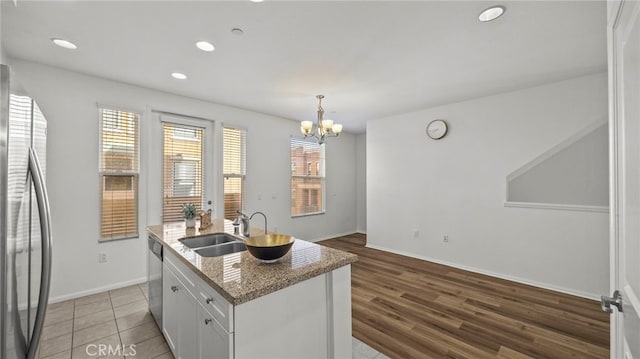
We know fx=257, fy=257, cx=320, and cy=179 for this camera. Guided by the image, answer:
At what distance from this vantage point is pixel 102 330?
2.34 metres

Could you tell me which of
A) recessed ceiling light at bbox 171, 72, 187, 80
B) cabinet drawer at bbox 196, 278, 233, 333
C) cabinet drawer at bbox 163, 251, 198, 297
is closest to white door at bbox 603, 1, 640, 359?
cabinet drawer at bbox 196, 278, 233, 333

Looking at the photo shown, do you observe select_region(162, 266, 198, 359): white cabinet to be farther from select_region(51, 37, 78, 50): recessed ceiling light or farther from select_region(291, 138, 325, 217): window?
select_region(291, 138, 325, 217): window

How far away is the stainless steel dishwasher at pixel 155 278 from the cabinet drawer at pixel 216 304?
3.14ft

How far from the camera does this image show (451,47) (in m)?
2.41

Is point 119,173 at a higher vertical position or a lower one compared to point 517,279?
higher

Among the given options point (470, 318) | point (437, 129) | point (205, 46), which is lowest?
point (470, 318)

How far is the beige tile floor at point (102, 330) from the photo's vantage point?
6.74 feet

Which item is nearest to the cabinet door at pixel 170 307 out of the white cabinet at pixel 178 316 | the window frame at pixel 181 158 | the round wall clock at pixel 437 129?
the white cabinet at pixel 178 316

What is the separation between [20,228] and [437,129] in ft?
15.0

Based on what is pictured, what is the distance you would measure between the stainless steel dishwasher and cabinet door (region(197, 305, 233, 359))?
0.98 metres

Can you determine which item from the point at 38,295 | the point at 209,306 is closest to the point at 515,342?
the point at 209,306

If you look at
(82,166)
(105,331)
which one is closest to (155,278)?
(105,331)

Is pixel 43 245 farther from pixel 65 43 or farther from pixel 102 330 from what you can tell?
pixel 65 43

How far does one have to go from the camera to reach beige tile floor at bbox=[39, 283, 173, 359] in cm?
205
